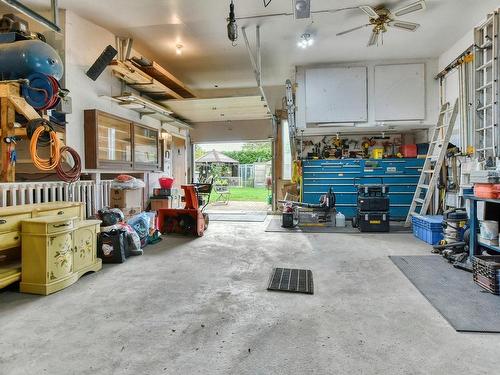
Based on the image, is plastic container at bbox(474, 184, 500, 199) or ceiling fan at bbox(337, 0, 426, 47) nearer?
plastic container at bbox(474, 184, 500, 199)

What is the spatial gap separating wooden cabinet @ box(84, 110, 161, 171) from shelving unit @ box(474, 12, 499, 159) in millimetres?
5829

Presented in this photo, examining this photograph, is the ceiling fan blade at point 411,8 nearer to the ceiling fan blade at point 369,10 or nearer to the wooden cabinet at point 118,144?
the ceiling fan blade at point 369,10

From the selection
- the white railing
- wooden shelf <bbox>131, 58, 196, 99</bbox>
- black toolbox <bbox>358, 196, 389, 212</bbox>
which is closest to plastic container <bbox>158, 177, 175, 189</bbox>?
the white railing

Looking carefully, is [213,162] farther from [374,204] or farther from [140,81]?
[374,204]

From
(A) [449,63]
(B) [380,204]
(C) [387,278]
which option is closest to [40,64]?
(C) [387,278]

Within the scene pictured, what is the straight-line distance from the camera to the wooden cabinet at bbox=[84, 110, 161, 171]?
455cm

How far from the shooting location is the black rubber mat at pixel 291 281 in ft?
9.19

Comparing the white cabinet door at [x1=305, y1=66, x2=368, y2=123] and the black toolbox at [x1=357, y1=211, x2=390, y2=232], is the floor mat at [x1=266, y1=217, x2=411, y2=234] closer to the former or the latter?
the black toolbox at [x1=357, y1=211, x2=390, y2=232]

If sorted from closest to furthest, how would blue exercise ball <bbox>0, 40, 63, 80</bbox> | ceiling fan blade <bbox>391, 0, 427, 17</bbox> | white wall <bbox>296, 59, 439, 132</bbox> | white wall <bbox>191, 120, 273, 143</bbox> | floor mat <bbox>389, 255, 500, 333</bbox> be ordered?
floor mat <bbox>389, 255, 500, 333</bbox>, blue exercise ball <bbox>0, 40, 63, 80</bbox>, ceiling fan blade <bbox>391, 0, 427, 17</bbox>, white wall <bbox>296, 59, 439, 132</bbox>, white wall <bbox>191, 120, 273, 143</bbox>

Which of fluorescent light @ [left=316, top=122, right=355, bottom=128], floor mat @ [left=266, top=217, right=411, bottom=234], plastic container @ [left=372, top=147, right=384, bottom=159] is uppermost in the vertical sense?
fluorescent light @ [left=316, top=122, right=355, bottom=128]

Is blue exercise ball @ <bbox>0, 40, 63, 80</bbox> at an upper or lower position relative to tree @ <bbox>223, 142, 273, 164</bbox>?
lower

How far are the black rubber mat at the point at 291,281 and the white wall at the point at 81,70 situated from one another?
11.5 ft

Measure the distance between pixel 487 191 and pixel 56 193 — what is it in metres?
5.27

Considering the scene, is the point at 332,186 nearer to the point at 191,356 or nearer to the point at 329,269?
the point at 329,269
